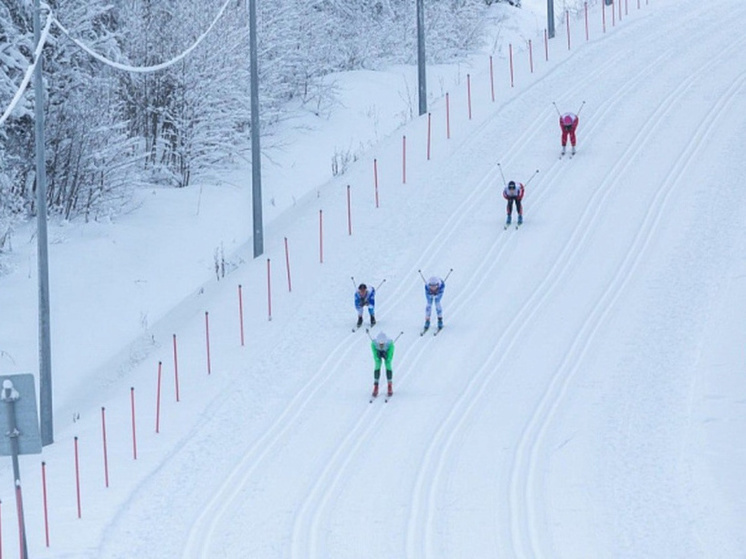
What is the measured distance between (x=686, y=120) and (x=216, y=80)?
1199cm

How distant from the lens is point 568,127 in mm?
34062

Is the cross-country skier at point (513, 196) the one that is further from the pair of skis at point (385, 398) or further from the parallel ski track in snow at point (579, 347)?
the pair of skis at point (385, 398)

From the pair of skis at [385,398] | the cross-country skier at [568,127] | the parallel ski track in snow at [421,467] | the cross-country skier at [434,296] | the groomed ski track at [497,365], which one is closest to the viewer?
the parallel ski track in snow at [421,467]

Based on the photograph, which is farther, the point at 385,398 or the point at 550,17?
the point at 550,17

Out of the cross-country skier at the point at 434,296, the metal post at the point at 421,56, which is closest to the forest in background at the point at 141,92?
the metal post at the point at 421,56

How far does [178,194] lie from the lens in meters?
36.5

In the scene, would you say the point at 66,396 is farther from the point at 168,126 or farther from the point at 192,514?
the point at 168,126

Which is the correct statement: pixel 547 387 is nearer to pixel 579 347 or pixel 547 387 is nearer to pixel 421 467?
pixel 579 347

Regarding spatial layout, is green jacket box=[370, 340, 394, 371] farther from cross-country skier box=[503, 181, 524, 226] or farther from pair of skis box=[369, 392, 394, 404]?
cross-country skier box=[503, 181, 524, 226]

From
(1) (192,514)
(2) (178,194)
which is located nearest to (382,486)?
(1) (192,514)

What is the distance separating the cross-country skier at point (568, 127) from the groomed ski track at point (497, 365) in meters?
0.46

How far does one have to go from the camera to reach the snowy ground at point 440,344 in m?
18.2

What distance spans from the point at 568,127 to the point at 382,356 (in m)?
13.1

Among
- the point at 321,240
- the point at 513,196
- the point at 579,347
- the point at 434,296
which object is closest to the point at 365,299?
the point at 434,296
